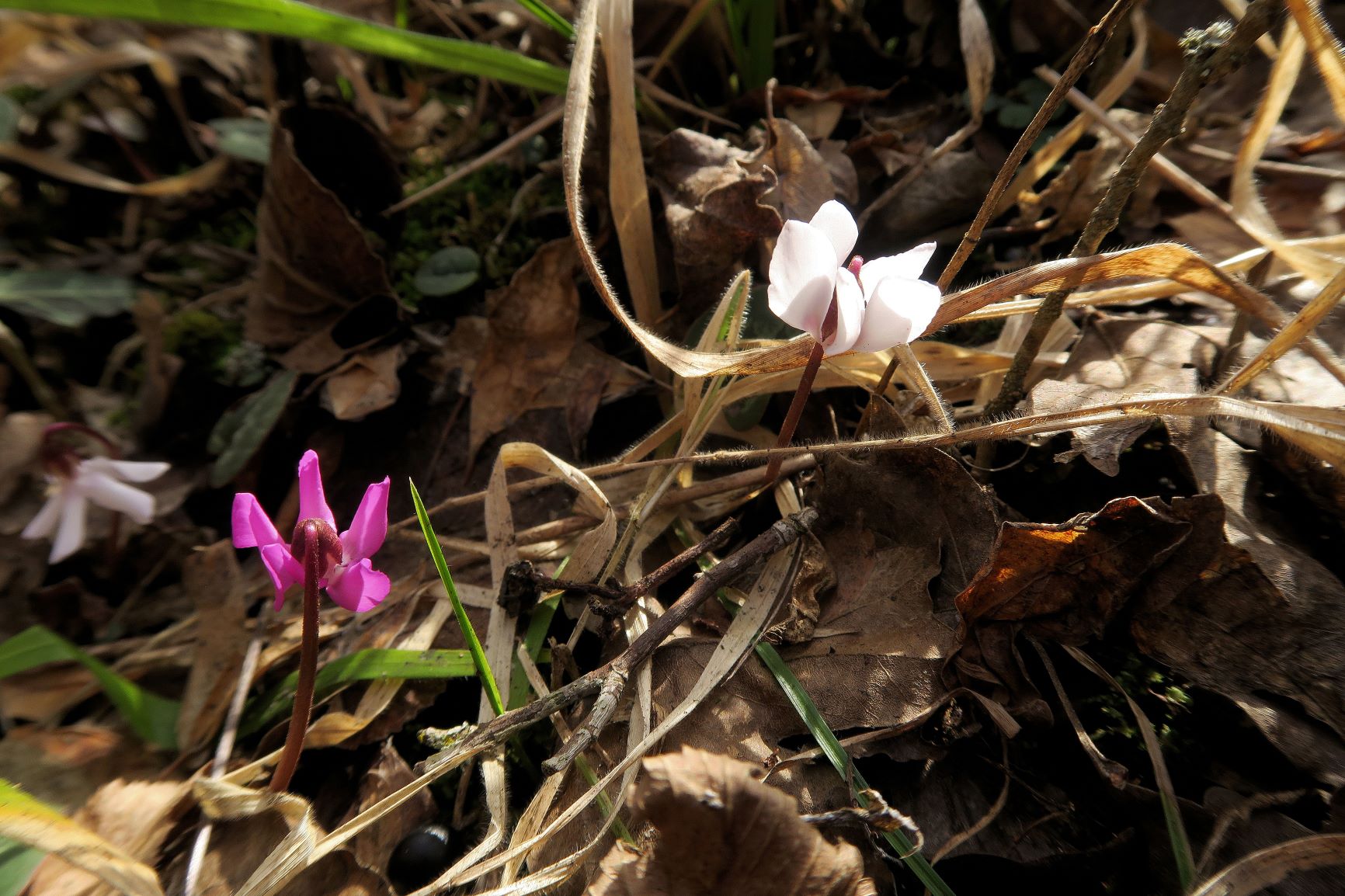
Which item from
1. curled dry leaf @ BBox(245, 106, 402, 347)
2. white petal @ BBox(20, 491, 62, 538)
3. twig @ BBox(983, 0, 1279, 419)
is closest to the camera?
twig @ BBox(983, 0, 1279, 419)

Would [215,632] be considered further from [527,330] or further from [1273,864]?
[1273,864]

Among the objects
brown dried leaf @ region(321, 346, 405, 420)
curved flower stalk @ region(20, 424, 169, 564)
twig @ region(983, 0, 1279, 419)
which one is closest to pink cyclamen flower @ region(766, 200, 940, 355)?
twig @ region(983, 0, 1279, 419)

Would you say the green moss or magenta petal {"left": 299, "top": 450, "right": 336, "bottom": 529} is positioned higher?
magenta petal {"left": 299, "top": 450, "right": 336, "bottom": 529}

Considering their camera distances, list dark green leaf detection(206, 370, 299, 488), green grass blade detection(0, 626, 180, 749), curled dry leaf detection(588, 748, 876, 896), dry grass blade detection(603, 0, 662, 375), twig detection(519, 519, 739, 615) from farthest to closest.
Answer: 1. dark green leaf detection(206, 370, 299, 488)
2. dry grass blade detection(603, 0, 662, 375)
3. green grass blade detection(0, 626, 180, 749)
4. twig detection(519, 519, 739, 615)
5. curled dry leaf detection(588, 748, 876, 896)

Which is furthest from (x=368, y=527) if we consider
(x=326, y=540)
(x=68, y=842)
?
(x=68, y=842)

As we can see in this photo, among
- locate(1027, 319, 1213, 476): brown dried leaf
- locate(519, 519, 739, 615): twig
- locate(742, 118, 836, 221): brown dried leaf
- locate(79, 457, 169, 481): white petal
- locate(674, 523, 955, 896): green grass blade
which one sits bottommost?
locate(79, 457, 169, 481): white petal

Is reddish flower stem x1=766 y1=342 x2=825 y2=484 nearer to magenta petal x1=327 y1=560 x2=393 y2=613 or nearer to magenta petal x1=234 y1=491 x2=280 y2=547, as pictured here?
magenta petal x1=327 y1=560 x2=393 y2=613

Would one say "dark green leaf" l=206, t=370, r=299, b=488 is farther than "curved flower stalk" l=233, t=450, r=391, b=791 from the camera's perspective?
Yes

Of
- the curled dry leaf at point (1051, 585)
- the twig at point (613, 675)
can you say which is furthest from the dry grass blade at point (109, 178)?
the curled dry leaf at point (1051, 585)
